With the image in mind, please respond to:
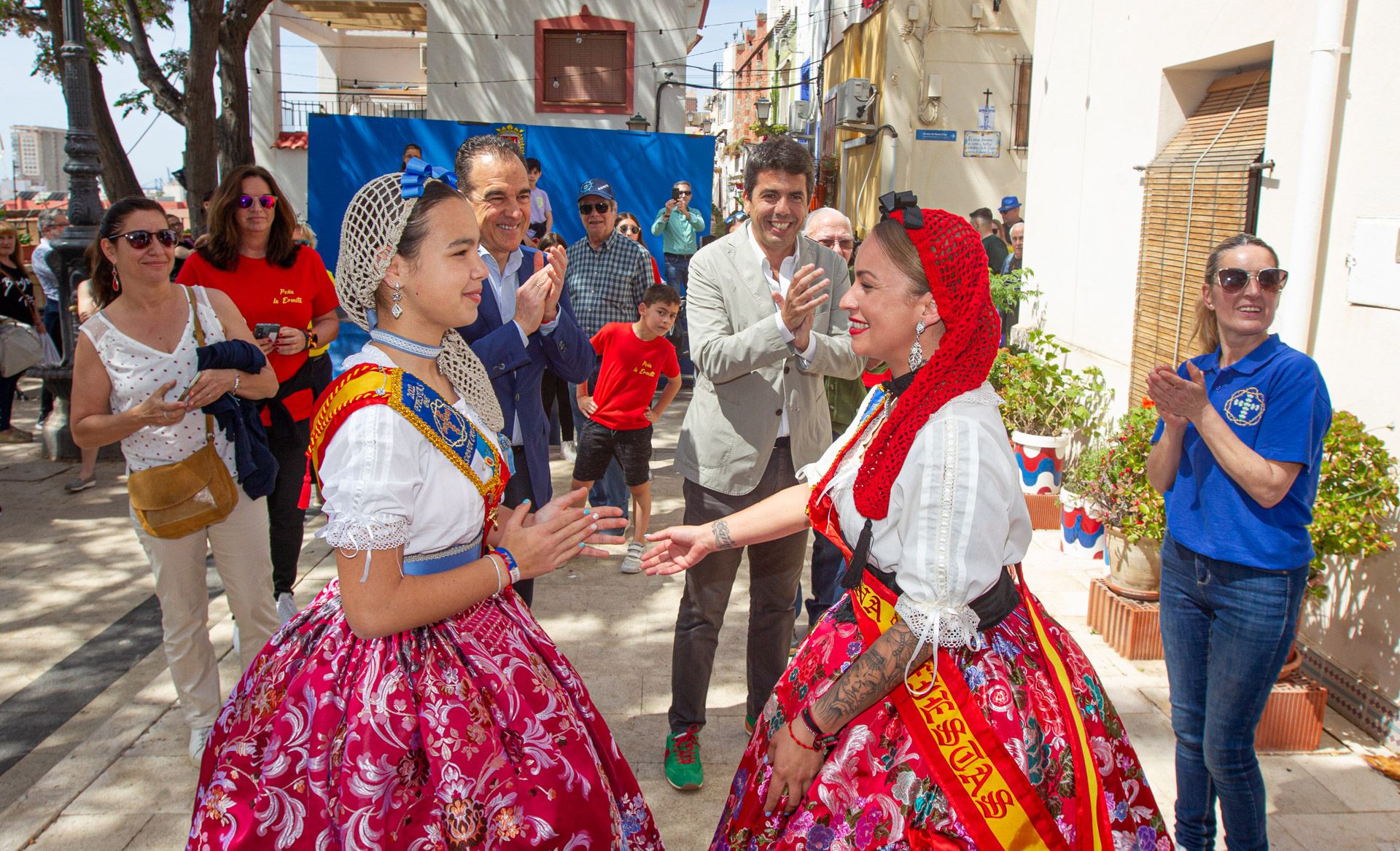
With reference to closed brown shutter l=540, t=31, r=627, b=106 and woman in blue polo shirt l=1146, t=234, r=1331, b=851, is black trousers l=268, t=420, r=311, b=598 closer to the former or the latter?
woman in blue polo shirt l=1146, t=234, r=1331, b=851

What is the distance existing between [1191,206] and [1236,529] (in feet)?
10.8

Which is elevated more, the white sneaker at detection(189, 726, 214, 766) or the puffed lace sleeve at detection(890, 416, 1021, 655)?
the puffed lace sleeve at detection(890, 416, 1021, 655)

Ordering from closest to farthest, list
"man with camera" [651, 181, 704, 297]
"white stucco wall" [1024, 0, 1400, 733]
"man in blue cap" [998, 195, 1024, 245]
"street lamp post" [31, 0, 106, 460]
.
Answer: "white stucco wall" [1024, 0, 1400, 733], "street lamp post" [31, 0, 106, 460], "man with camera" [651, 181, 704, 297], "man in blue cap" [998, 195, 1024, 245]

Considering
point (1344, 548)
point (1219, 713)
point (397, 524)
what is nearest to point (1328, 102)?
point (1344, 548)

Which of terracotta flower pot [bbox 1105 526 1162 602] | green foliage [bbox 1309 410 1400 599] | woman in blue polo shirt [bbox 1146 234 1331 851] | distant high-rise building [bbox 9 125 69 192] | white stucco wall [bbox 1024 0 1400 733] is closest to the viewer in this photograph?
woman in blue polo shirt [bbox 1146 234 1331 851]

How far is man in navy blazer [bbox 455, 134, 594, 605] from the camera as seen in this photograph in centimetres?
325

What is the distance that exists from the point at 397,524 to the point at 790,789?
3.25 feet

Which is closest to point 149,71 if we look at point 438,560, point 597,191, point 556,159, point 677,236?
point 556,159

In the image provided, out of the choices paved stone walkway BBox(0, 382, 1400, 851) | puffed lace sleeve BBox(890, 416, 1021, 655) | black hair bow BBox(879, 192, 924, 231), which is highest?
black hair bow BBox(879, 192, 924, 231)

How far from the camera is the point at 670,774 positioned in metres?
3.70

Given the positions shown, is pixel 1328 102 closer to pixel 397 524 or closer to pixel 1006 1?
pixel 397 524

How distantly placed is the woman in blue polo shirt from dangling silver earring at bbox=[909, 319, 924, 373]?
3.19 feet

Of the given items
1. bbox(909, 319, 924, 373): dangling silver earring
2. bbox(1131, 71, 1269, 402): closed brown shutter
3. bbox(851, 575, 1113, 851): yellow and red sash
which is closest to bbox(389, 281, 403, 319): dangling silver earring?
bbox(909, 319, 924, 373): dangling silver earring

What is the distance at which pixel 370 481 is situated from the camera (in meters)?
2.04
